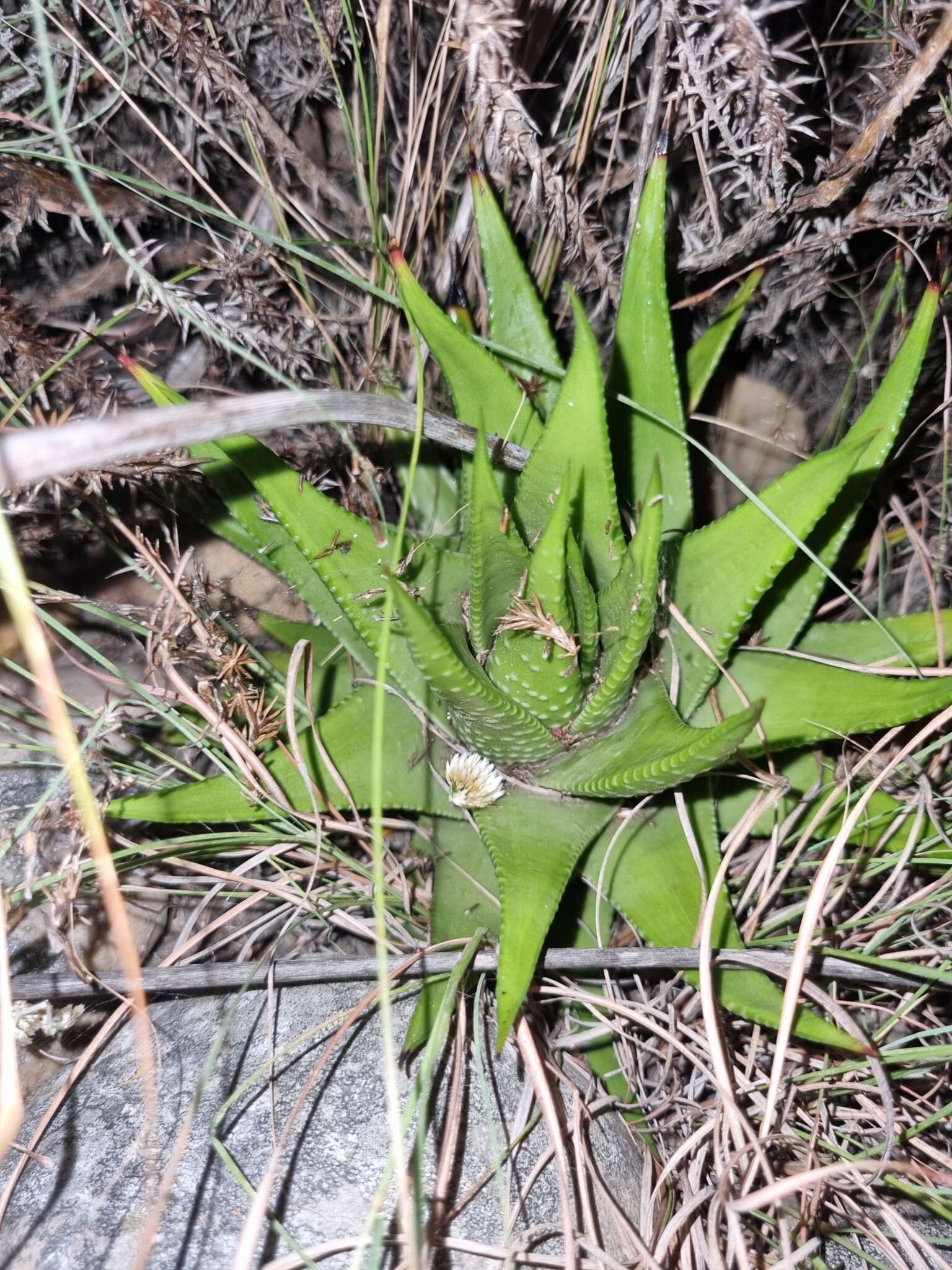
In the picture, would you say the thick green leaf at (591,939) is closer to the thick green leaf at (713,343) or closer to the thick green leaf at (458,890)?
the thick green leaf at (458,890)

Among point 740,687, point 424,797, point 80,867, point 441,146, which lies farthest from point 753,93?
point 80,867

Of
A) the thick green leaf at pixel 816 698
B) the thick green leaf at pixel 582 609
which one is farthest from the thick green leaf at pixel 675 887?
the thick green leaf at pixel 582 609

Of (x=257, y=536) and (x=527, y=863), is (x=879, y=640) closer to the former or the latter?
(x=527, y=863)

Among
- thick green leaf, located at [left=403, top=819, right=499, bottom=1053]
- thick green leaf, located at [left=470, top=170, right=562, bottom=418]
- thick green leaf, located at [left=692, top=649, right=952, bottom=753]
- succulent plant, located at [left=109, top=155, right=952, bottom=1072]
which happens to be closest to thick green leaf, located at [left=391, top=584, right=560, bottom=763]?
succulent plant, located at [left=109, top=155, right=952, bottom=1072]

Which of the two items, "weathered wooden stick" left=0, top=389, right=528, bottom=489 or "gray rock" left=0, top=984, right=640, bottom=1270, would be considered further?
"gray rock" left=0, top=984, right=640, bottom=1270

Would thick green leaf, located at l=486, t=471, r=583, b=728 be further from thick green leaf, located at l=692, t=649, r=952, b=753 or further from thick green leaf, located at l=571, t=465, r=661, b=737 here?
thick green leaf, located at l=692, t=649, r=952, b=753

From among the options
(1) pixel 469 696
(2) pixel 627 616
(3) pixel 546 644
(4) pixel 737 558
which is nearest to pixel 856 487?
(4) pixel 737 558
